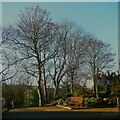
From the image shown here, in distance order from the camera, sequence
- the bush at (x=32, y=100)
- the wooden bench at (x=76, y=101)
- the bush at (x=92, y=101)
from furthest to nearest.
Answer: the bush at (x=32, y=100) → the bush at (x=92, y=101) → the wooden bench at (x=76, y=101)

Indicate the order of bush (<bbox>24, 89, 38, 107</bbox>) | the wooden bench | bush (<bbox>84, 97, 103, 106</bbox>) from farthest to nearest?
1. bush (<bbox>24, 89, 38, 107</bbox>)
2. bush (<bbox>84, 97, 103, 106</bbox>)
3. the wooden bench

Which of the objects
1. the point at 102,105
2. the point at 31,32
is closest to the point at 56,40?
the point at 31,32

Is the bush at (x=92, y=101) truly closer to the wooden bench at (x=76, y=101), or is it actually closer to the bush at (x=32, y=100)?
the wooden bench at (x=76, y=101)

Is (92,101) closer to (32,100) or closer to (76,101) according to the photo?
(76,101)

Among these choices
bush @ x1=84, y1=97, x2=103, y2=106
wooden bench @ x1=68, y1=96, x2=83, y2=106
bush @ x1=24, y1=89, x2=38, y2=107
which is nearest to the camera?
wooden bench @ x1=68, y1=96, x2=83, y2=106

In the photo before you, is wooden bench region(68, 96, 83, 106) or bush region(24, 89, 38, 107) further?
bush region(24, 89, 38, 107)

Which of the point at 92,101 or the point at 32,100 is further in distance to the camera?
the point at 32,100

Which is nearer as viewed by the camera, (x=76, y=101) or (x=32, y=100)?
(x=76, y=101)

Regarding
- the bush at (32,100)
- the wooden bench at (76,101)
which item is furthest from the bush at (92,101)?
the bush at (32,100)

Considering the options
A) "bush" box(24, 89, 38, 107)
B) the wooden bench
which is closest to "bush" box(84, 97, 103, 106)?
the wooden bench

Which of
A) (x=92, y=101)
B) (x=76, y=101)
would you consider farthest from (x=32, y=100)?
(x=92, y=101)

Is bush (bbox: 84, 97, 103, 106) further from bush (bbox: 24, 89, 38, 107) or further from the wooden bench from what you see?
bush (bbox: 24, 89, 38, 107)

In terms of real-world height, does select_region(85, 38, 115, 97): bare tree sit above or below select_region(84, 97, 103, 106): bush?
above

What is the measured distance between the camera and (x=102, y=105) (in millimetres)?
10672
